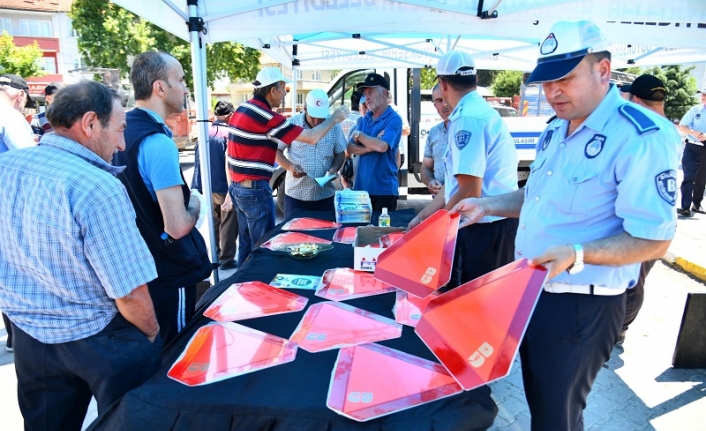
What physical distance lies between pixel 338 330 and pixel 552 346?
0.69 meters

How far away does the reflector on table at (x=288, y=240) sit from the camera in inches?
98.8

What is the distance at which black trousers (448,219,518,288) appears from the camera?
2.27 meters

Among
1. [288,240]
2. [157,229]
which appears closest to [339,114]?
[288,240]

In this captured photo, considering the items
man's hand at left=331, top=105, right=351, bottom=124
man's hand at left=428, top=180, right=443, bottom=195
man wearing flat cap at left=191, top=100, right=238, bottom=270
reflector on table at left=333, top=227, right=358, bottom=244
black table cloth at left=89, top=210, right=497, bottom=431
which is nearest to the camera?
black table cloth at left=89, top=210, right=497, bottom=431

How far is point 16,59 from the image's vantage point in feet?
83.8

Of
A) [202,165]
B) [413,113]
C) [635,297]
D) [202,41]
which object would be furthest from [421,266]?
[413,113]

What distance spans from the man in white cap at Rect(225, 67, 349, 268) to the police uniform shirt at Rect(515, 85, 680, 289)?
6.24ft

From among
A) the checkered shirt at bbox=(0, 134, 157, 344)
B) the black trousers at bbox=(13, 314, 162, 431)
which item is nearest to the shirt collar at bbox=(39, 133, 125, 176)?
the checkered shirt at bbox=(0, 134, 157, 344)

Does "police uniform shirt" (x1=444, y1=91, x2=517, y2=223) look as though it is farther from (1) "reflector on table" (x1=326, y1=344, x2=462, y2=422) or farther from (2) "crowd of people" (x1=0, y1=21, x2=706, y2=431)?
(1) "reflector on table" (x1=326, y1=344, x2=462, y2=422)

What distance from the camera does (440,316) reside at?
1395 millimetres

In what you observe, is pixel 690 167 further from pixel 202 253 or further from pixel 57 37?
pixel 57 37

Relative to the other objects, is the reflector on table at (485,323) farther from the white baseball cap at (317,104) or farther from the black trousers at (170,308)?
the white baseball cap at (317,104)

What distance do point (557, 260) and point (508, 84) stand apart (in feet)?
82.8

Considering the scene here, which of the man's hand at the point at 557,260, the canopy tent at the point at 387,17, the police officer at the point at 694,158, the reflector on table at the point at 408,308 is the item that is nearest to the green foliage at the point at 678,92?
the police officer at the point at 694,158
